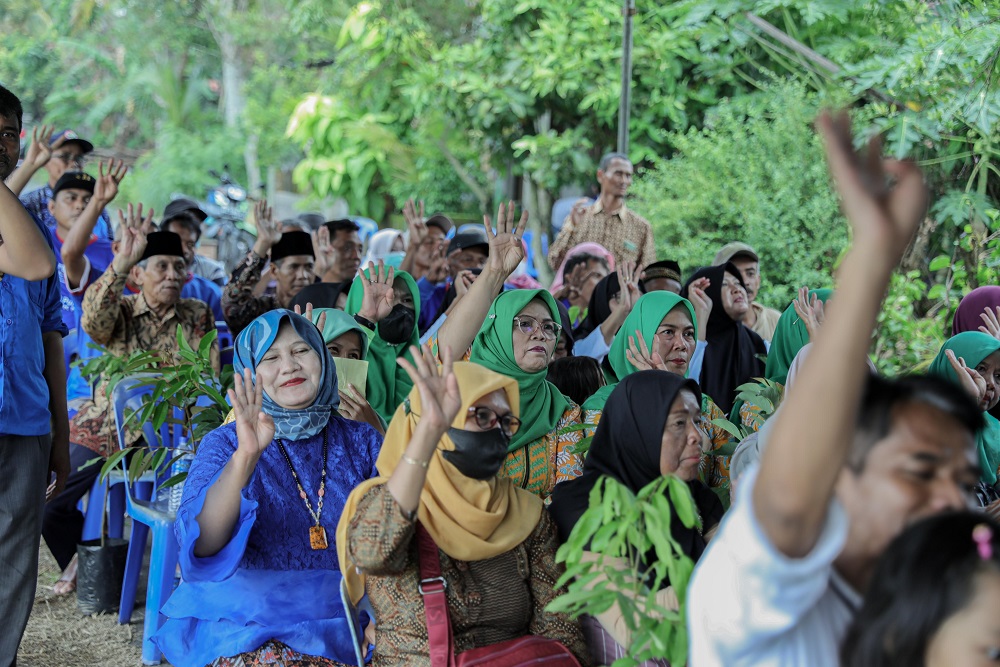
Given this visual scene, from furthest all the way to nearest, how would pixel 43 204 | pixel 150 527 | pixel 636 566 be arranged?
pixel 43 204, pixel 150 527, pixel 636 566

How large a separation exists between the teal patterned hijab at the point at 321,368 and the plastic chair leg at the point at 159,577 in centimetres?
115

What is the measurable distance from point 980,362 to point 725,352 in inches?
57.4

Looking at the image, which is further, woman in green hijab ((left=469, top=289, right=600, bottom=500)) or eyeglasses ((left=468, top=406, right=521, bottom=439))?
woman in green hijab ((left=469, top=289, right=600, bottom=500))

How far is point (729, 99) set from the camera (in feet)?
32.4

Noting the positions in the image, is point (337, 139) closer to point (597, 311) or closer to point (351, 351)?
point (597, 311)

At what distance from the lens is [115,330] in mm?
4789

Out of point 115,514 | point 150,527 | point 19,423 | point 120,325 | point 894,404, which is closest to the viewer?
point 894,404

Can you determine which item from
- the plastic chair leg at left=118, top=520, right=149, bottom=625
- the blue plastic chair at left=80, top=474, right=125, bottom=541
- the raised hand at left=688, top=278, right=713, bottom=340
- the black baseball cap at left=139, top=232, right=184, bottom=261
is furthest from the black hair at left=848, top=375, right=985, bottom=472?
the black baseball cap at left=139, top=232, right=184, bottom=261

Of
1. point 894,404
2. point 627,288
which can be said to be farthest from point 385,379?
point 894,404

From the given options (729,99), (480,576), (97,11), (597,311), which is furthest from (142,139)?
(480,576)

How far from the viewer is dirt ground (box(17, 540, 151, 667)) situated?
4047 millimetres

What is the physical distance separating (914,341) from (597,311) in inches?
86.0

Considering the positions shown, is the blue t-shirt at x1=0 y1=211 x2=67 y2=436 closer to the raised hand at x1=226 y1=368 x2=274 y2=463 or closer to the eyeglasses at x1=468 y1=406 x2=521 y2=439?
the raised hand at x1=226 y1=368 x2=274 y2=463

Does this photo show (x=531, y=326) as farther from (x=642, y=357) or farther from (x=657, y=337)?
(x=657, y=337)
